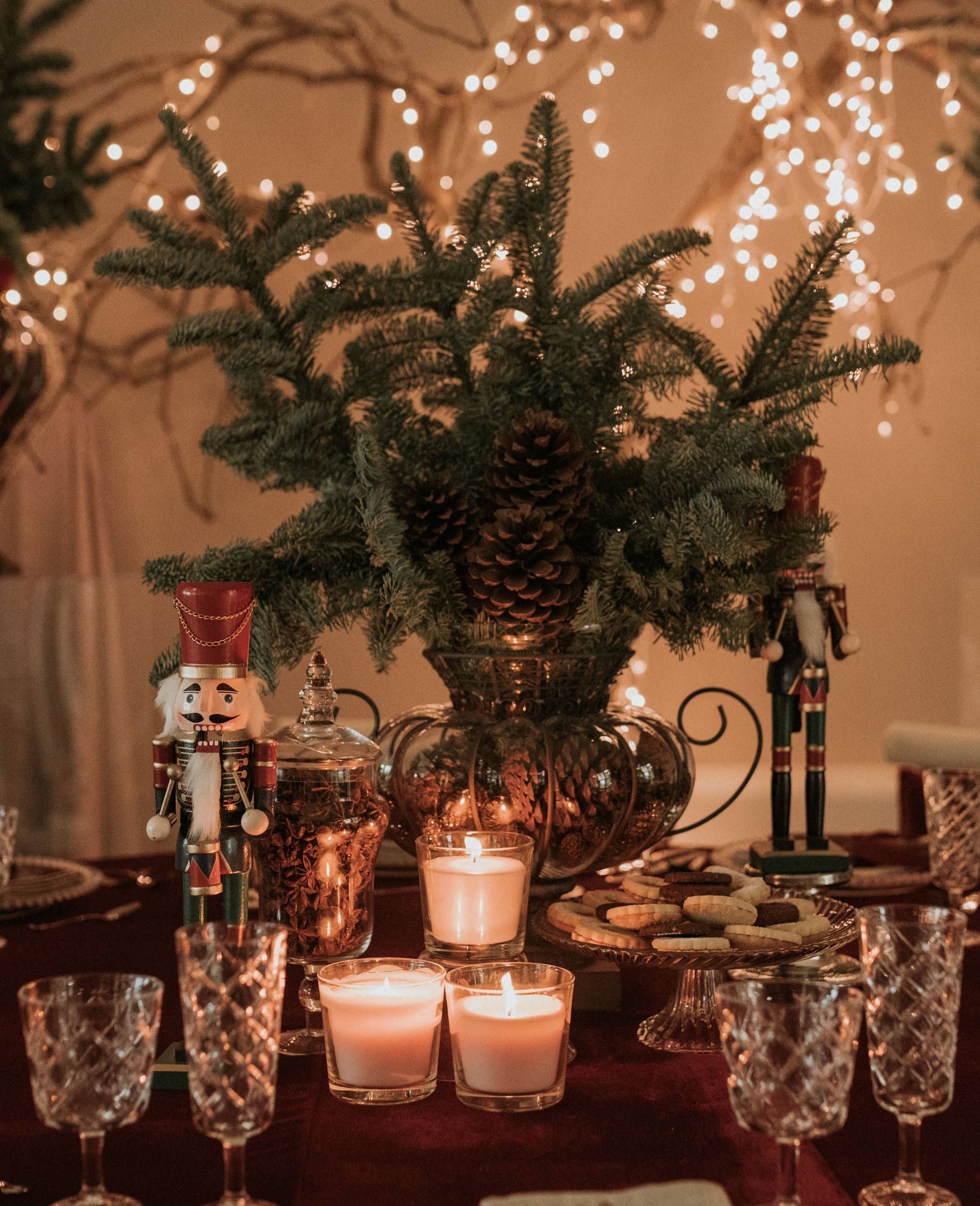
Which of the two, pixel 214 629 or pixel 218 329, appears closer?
pixel 214 629

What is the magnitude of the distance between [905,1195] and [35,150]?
2298 mm

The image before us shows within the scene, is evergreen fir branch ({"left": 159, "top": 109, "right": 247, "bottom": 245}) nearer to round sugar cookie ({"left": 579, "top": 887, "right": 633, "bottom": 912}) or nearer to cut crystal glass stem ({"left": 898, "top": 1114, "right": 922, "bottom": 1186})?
round sugar cookie ({"left": 579, "top": 887, "right": 633, "bottom": 912})

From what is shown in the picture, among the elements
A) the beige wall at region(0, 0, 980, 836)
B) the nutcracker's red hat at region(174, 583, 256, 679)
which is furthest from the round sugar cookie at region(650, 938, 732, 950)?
the beige wall at region(0, 0, 980, 836)

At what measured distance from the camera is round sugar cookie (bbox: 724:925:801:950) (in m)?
0.80

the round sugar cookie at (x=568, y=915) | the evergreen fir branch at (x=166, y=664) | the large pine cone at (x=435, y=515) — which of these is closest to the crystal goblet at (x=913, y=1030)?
the round sugar cookie at (x=568, y=915)

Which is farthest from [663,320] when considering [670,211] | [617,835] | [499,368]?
[670,211]

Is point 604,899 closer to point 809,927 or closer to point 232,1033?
point 809,927

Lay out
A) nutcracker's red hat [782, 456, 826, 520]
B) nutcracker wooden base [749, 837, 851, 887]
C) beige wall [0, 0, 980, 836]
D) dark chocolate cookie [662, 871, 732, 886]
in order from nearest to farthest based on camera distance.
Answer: dark chocolate cookie [662, 871, 732, 886], nutcracker's red hat [782, 456, 826, 520], nutcracker wooden base [749, 837, 851, 887], beige wall [0, 0, 980, 836]

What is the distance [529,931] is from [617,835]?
4.2 inches

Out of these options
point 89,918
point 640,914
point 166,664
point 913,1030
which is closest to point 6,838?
point 89,918

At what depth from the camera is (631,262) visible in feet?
3.34

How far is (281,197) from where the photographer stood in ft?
3.36

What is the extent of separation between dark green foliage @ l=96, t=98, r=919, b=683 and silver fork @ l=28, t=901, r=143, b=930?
0.33m

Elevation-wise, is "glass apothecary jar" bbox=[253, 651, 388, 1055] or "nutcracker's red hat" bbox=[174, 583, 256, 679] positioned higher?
"nutcracker's red hat" bbox=[174, 583, 256, 679]
